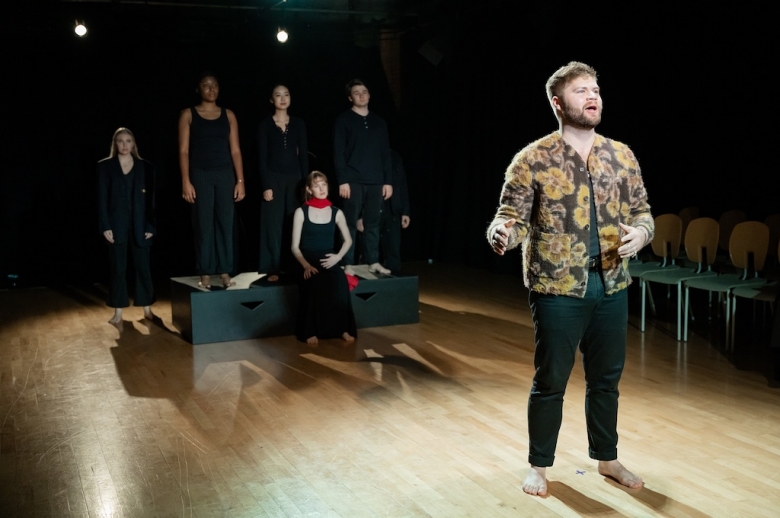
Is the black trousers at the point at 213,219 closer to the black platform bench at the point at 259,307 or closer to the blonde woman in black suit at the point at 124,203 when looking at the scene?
the black platform bench at the point at 259,307

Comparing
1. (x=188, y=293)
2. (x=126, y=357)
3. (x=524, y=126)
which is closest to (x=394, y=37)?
(x=524, y=126)

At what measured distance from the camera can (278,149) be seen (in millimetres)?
6355

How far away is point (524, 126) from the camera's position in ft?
29.1

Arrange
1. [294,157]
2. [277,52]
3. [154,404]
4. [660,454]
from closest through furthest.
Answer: [660,454] → [154,404] → [294,157] → [277,52]

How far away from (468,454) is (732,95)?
4314 mm

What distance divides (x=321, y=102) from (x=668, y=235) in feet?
16.3

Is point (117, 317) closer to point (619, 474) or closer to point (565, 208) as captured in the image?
point (619, 474)

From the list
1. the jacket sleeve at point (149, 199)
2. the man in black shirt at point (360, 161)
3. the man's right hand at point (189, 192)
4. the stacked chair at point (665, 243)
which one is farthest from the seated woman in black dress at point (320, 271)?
the stacked chair at point (665, 243)

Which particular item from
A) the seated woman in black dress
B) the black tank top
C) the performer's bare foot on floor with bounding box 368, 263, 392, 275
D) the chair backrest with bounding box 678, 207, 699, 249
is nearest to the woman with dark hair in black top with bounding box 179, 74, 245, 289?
the black tank top

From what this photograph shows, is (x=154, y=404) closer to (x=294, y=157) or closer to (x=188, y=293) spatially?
(x=188, y=293)

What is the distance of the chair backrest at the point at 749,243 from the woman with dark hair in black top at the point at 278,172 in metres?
3.05

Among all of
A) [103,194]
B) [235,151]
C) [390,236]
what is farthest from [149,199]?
[390,236]

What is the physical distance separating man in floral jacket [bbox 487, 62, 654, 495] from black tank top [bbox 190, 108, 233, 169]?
364 cm

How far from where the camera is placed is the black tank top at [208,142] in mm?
6098
